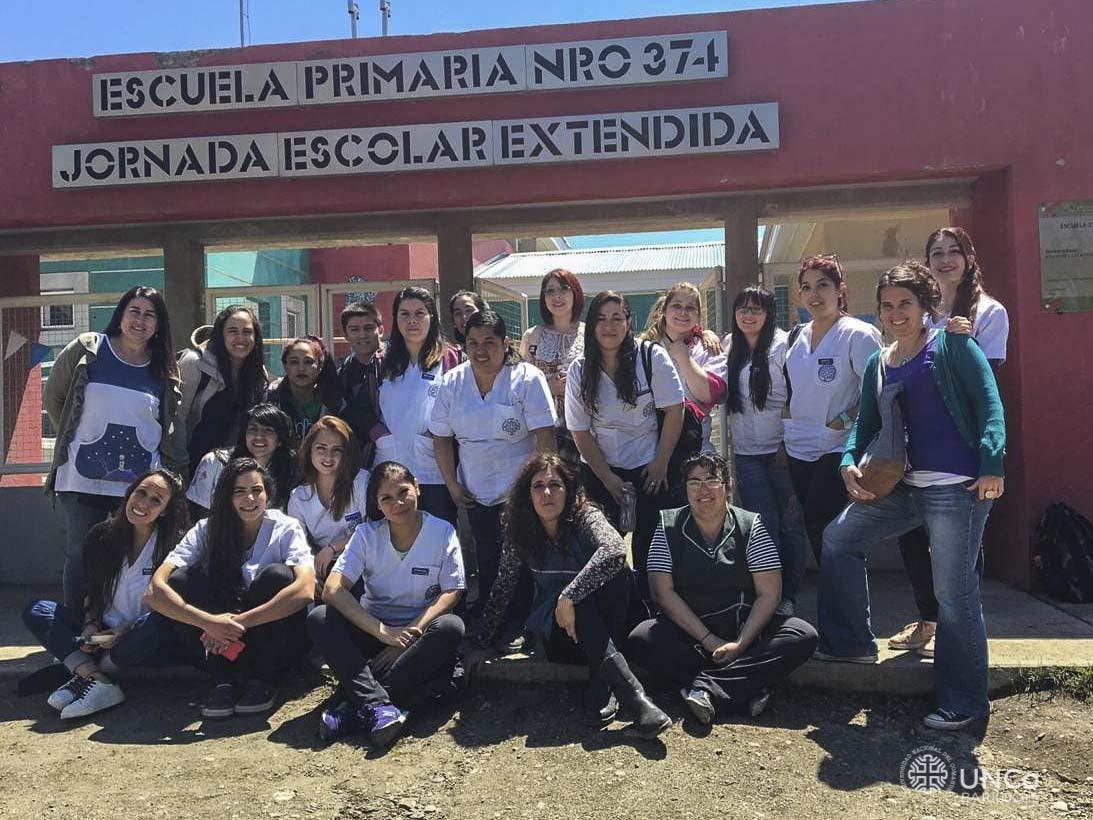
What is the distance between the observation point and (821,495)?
433cm

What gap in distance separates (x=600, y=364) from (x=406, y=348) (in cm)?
110

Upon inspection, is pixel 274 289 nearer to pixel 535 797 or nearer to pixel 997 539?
pixel 535 797

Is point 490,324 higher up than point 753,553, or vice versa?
point 490,324

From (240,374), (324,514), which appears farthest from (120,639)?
(240,374)

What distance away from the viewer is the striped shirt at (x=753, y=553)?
4.02m

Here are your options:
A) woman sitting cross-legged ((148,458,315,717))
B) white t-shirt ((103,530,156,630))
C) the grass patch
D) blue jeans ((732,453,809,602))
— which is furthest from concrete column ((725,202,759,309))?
white t-shirt ((103,530,156,630))

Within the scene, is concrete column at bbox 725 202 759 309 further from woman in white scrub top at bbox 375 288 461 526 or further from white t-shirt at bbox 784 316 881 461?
woman in white scrub top at bbox 375 288 461 526

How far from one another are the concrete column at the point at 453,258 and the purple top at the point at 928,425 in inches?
138

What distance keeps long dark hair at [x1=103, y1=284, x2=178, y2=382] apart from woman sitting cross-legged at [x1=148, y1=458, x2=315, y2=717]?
35.1 inches

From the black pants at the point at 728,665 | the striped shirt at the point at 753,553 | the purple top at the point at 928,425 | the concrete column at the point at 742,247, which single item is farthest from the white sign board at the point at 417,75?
the black pants at the point at 728,665

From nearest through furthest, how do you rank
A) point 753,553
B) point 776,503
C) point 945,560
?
point 945,560 → point 753,553 → point 776,503

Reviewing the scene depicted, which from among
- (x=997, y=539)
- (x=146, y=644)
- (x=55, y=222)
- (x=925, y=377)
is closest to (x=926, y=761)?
(x=925, y=377)

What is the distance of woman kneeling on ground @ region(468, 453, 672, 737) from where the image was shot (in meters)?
3.95

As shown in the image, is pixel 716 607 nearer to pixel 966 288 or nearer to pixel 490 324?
pixel 490 324
